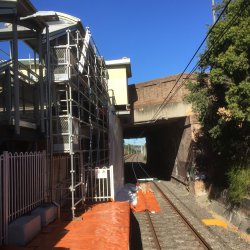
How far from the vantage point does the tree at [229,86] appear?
550 inches

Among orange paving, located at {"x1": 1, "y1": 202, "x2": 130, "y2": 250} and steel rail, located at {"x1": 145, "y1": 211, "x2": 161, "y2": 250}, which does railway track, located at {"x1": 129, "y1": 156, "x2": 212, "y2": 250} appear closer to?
steel rail, located at {"x1": 145, "y1": 211, "x2": 161, "y2": 250}

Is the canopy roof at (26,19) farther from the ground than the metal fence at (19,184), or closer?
farther from the ground

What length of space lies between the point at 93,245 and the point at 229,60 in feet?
29.1

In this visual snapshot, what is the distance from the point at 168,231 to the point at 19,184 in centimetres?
667

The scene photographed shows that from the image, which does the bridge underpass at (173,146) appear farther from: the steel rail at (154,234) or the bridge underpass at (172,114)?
the steel rail at (154,234)

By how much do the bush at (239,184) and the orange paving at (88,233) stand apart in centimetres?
500

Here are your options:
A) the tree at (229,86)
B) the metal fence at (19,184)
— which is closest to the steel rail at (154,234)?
the metal fence at (19,184)

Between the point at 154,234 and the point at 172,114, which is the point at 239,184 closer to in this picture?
the point at 154,234

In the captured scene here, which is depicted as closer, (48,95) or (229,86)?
(48,95)

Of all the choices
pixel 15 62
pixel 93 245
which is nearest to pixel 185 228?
pixel 93 245

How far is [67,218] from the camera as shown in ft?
35.9

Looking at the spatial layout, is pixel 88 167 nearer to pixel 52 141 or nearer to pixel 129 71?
pixel 52 141

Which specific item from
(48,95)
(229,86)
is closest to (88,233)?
(48,95)

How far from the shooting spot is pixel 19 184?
340 inches
